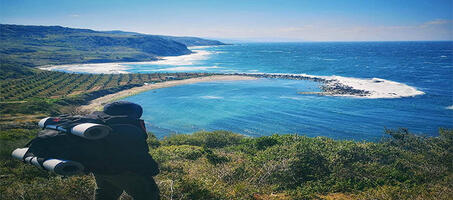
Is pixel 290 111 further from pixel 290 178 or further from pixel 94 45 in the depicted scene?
pixel 94 45

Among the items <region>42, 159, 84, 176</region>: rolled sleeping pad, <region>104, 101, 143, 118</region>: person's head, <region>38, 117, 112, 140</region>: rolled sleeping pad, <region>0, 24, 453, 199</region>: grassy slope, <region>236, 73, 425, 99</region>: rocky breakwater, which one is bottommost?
<region>236, 73, 425, 99</region>: rocky breakwater

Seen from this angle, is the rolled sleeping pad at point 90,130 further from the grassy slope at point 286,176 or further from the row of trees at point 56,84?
the row of trees at point 56,84

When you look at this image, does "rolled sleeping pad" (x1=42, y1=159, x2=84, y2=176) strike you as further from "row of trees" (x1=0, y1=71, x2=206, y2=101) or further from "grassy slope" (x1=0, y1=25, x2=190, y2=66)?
"grassy slope" (x1=0, y1=25, x2=190, y2=66)

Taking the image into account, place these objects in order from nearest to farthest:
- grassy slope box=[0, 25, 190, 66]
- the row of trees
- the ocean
→ the ocean, the row of trees, grassy slope box=[0, 25, 190, 66]

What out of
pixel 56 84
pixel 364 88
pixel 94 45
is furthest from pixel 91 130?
pixel 94 45

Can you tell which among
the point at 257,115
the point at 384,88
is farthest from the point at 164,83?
the point at 384,88

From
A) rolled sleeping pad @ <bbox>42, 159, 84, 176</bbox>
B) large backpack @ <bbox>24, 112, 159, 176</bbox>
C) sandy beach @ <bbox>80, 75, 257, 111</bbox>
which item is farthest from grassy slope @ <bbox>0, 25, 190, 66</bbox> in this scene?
rolled sleeping pad @ <bbox>42, 159, 84, 176</bbox>

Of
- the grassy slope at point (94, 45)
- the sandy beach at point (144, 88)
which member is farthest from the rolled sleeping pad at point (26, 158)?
the grassy slope at point (94, 45)

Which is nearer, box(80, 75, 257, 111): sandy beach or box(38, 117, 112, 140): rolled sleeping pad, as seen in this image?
box(38, 117, 112, 140): rolled sleeping pad
